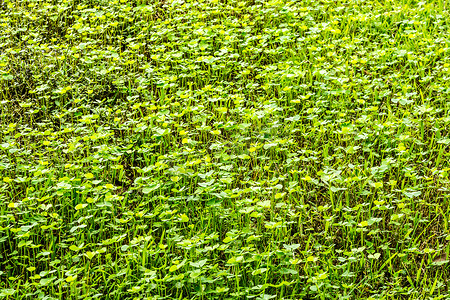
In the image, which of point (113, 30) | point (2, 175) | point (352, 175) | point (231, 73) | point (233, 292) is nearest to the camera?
point (233, 292)

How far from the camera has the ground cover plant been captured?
303cm

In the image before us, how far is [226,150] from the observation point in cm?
391

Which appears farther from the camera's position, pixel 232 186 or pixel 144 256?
pixel 232 186

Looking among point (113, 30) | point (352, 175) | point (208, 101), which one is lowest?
point (352, 175)

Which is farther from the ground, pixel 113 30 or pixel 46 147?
pixel 113 30

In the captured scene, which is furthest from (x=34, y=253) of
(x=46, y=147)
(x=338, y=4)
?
(x=338, y=4)

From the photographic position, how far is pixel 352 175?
11.7 feet

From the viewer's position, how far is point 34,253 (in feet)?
10.8

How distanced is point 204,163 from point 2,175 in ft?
4.86

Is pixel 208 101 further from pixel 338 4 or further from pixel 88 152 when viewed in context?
pixel 338 4

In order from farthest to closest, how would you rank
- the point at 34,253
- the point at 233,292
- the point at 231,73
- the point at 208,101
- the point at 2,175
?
the point at 231,73 < the point at 208,101 < the point at 2,175 < the point at 34,253 < the point at 233,292

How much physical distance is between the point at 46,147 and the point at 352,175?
7.39 feet

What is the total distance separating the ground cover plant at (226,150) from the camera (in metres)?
3.03

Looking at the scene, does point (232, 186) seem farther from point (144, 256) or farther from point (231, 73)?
point (231, 73)
